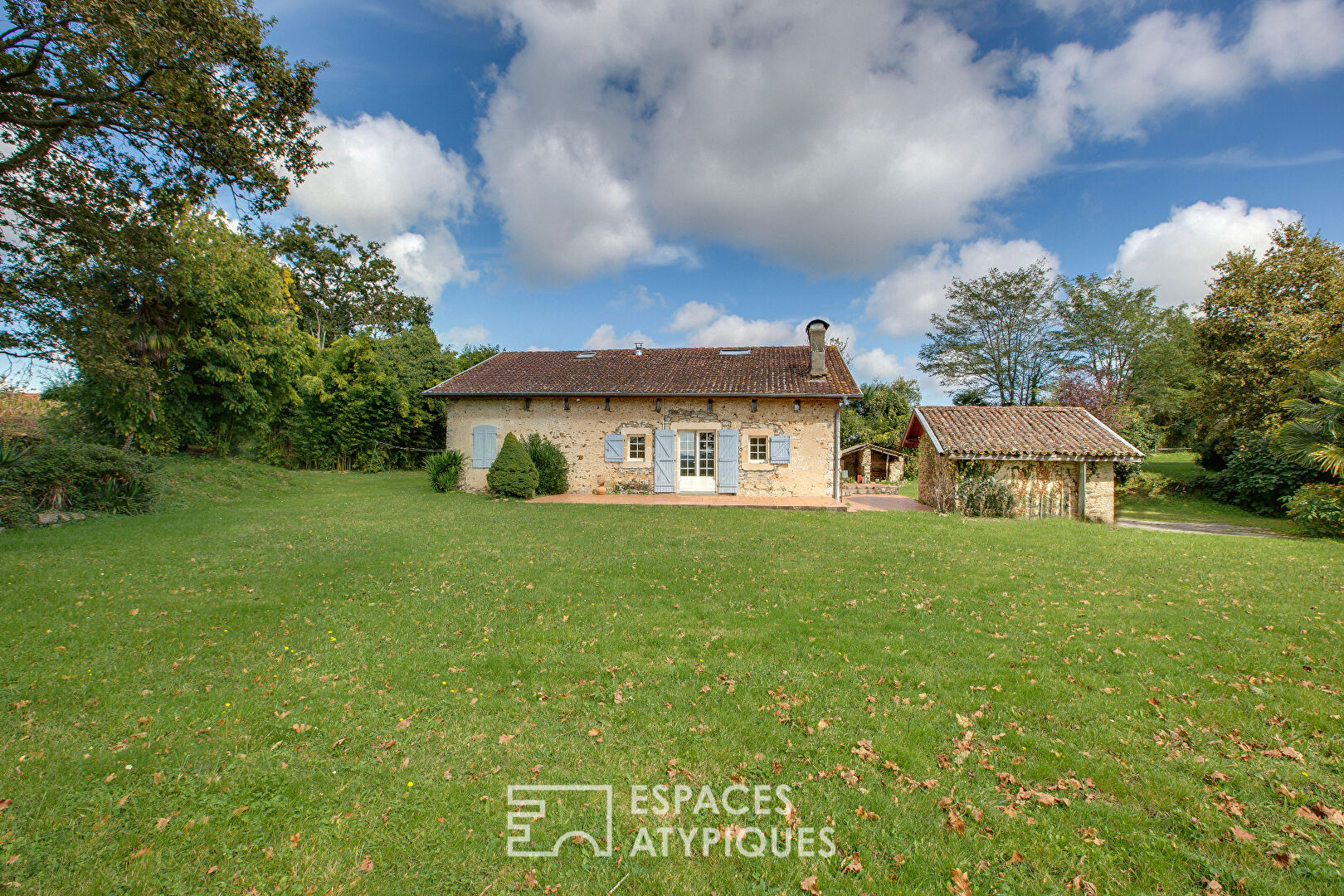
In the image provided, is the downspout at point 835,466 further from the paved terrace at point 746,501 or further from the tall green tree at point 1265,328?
the tall green tree at point 1265,328

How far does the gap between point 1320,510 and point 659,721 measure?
49.8 ft

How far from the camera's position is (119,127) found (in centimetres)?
679

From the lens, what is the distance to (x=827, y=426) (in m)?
15.1

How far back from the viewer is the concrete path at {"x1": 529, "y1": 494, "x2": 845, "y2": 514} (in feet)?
44.2

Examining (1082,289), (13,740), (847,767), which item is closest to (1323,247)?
(1082,289)

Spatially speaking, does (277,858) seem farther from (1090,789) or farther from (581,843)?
(1090,789)

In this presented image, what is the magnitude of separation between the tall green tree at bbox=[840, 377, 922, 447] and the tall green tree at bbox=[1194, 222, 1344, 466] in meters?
11.0

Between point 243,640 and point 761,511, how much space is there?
10.0 m

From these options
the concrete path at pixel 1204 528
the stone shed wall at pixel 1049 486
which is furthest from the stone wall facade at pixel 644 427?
the concrete path at pixel 1204 528

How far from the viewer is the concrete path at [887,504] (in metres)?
13.8

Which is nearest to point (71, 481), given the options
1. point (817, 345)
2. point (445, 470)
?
point (445, 470)

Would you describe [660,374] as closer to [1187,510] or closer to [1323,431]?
[1323,431]

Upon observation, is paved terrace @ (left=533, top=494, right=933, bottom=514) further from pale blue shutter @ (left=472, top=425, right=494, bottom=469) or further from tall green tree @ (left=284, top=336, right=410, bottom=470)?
tall green tree @ (left=284, top=336, right=410, bottom=470)

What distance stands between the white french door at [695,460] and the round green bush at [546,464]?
352cm
